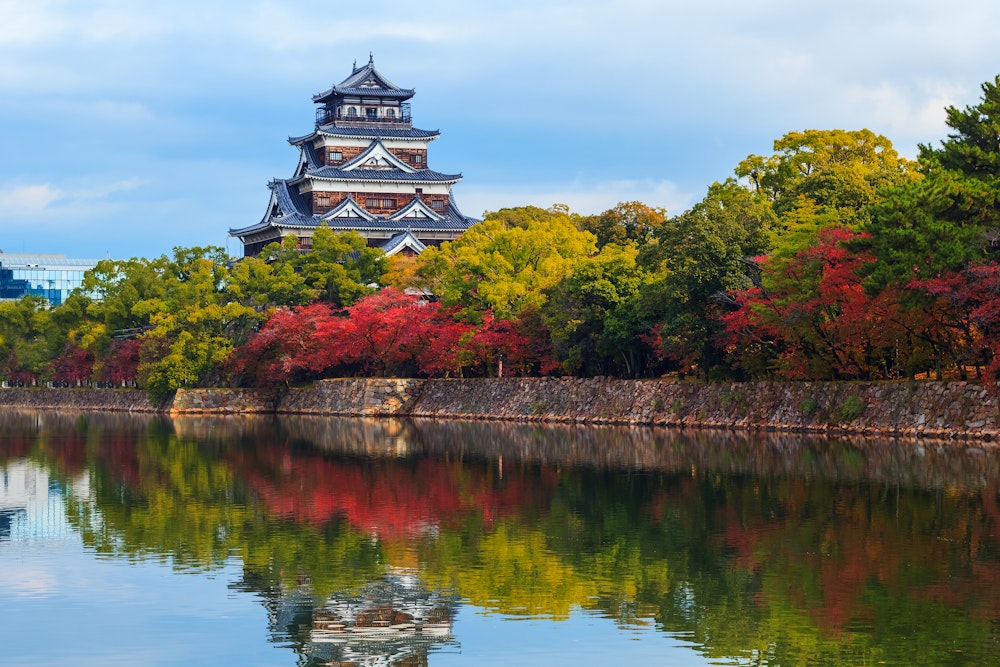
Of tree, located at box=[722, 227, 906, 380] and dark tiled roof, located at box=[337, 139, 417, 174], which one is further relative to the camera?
dark tiled roof, located at box=[337, 139, 417, 174]

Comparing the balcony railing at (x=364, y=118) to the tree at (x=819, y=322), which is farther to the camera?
the balcony railing at (x=364, y=118)

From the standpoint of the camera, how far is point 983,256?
35469 mm

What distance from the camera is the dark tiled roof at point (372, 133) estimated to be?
279 ft

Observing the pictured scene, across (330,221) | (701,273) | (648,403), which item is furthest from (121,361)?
(701,273)

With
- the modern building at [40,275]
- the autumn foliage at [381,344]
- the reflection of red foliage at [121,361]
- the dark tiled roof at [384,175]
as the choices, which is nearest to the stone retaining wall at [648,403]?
the autumn foliage at [381,344]

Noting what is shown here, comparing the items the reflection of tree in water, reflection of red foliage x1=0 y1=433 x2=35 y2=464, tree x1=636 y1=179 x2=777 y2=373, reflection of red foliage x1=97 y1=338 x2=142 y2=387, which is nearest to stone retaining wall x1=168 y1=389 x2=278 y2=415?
reflection of red foliage x1=97 y1=338 x2=142 y2=387

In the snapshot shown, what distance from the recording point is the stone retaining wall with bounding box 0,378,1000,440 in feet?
122

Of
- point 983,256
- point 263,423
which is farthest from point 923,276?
point 263,423

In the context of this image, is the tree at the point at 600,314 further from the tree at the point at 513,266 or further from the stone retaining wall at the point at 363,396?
the stone retaining wall at the point at 363,396

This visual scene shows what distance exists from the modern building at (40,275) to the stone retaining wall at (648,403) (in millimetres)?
101837

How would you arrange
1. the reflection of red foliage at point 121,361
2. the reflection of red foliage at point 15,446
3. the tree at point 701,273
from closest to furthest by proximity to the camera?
the reflection of red foliage at point 15,446
the tree at point 701,273
the reflection of red foliage at point 121,361

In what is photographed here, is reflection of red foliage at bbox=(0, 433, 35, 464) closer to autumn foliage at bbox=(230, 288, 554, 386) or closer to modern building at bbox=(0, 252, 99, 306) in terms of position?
autumn foliage at bbox=(230, 288, 554, 386)

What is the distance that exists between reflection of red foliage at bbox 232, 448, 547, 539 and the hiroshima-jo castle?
45.9 meters

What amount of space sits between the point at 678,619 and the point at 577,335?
126ft
